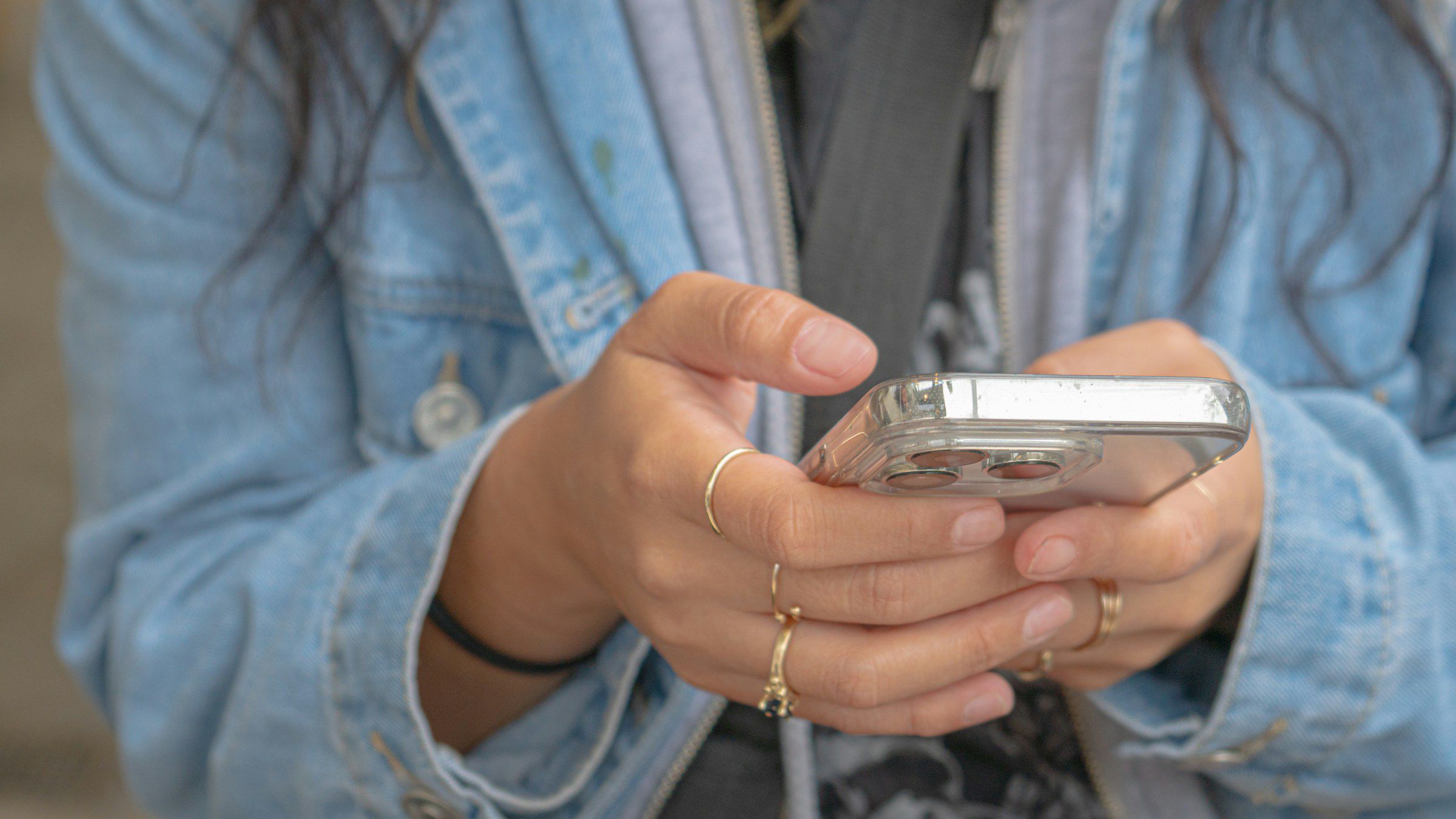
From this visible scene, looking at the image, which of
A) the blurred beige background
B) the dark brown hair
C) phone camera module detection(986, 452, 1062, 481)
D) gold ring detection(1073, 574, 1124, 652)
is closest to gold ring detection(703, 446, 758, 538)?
phone camera module detection(986, 452, 1062, 481)

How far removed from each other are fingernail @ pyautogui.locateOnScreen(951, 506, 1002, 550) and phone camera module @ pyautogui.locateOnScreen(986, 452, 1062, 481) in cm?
3

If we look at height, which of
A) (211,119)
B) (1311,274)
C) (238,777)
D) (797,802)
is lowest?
(797,802)

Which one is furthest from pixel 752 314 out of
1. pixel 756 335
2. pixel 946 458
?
pixel 946 458

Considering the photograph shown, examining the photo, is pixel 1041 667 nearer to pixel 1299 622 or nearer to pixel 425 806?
pixel 1299 622

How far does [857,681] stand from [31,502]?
5.57 ft

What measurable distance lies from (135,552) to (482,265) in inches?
14.3

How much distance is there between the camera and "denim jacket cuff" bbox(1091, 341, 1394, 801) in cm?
→ 50

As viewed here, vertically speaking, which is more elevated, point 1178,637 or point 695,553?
point 695,553

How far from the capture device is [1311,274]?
66cm

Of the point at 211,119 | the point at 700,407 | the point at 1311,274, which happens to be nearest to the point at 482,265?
the point at 211,119

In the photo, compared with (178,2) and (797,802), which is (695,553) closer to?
(797,802)

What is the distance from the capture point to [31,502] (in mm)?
1491

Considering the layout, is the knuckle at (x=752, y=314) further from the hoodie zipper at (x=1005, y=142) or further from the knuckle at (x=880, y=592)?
the hoodie zipper at (x=1005, y=142)

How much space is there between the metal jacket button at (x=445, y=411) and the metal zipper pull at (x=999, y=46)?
49cm
